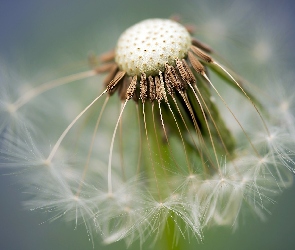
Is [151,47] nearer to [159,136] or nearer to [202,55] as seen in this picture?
[202,55]

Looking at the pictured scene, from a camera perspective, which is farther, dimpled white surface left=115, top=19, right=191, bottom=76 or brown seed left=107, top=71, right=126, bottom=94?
brown seed left=107, top=71, right=126, bottom=94

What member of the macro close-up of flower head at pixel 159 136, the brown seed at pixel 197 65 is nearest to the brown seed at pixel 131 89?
the macro close-up of flower head at pixel 159 136

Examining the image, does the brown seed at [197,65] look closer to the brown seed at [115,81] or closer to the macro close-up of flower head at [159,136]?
the macro close-up of flower head at [159,136]

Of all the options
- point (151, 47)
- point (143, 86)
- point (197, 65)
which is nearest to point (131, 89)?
point (143, 86)

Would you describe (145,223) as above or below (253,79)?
below

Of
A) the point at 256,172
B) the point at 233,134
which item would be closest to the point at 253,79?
the point at 233,134

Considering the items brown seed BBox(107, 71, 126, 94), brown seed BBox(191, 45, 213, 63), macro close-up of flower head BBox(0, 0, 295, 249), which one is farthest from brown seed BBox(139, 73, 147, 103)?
brown seed BBox(191, 45, 213, 63)

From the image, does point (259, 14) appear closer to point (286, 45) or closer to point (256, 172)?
point (286, 45)

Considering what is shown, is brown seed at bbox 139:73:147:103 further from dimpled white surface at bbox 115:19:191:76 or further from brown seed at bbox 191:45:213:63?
brown seed at bbox 191:45:213:63
